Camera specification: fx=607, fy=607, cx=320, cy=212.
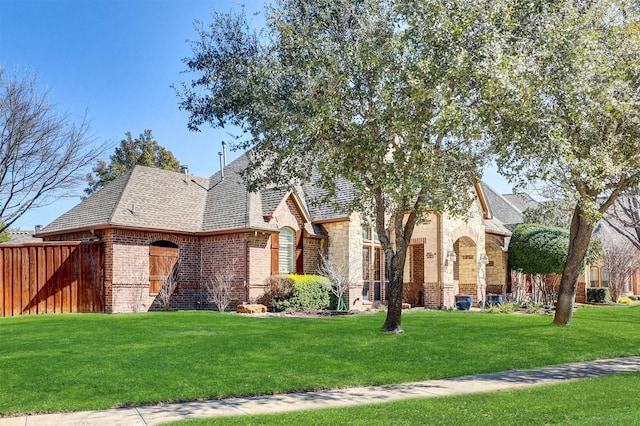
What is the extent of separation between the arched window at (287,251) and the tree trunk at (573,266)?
410 inches

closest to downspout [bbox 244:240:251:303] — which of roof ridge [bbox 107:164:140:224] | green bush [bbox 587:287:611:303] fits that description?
roof ridge [bbox 107:164:140:224]

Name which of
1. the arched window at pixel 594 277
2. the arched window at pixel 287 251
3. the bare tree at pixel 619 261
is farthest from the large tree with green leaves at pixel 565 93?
the arched window at pixel 594 277

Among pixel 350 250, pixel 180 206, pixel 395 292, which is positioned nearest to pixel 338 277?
pixel 350 250

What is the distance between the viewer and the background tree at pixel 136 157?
39.3m

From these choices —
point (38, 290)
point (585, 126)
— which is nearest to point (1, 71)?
point (38, 290)

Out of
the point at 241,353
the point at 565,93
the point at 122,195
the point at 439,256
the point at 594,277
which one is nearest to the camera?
the point at 241,353

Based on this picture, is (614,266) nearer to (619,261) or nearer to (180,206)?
(619,261)

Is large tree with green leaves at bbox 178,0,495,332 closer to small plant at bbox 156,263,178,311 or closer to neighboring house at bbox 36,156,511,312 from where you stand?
neighboring house at bbox 36,156,511,312

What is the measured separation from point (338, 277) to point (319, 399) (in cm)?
1396

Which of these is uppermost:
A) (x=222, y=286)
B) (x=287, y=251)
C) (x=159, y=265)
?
(x=287, y=251)

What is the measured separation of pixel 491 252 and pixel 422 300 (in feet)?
22.9

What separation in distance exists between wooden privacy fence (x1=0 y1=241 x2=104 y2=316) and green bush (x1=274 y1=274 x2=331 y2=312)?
21.0ft

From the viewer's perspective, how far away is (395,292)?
47.0ft

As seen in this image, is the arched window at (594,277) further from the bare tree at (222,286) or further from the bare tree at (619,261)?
the bare tree at (222,286)
